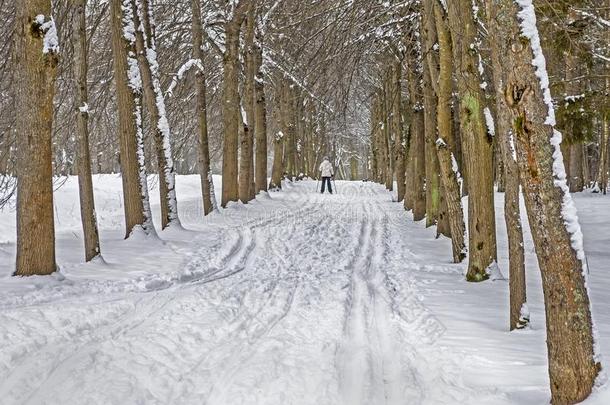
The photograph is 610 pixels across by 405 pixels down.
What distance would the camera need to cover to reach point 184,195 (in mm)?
25406

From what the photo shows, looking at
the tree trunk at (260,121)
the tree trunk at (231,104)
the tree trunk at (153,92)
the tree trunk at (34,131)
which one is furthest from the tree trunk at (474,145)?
the tree trunk at (260,121)

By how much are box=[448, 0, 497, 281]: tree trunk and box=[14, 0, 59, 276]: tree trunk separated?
4.93 metres

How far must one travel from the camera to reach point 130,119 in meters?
11.3

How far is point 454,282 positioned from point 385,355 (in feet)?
11.6

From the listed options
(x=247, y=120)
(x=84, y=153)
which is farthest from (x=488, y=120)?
(x=247, y=120)

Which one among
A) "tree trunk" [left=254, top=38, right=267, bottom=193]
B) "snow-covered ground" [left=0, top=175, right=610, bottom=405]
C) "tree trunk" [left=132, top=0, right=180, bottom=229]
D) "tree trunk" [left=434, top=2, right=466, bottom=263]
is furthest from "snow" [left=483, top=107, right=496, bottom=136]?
"tree trunk" [left=254, top=38, right=267, bottom=193]

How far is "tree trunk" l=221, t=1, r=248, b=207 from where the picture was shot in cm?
1722

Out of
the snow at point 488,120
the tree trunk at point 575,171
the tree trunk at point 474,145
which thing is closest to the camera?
the tree trunk at point 474,145

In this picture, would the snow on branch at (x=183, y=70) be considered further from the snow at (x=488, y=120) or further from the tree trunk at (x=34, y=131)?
the snow at (x=488, y=120)

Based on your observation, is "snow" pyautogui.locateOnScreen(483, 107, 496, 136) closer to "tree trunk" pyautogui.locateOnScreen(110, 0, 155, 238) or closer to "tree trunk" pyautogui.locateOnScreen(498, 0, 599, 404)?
"tree trunk" pyautogui.locateOnScreen(498, 0, 599, 404)

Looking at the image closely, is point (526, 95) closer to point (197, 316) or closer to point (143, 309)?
point (197, 316)

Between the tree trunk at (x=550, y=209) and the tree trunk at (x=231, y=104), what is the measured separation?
1405cm

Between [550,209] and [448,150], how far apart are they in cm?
614

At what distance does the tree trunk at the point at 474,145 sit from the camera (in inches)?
293
